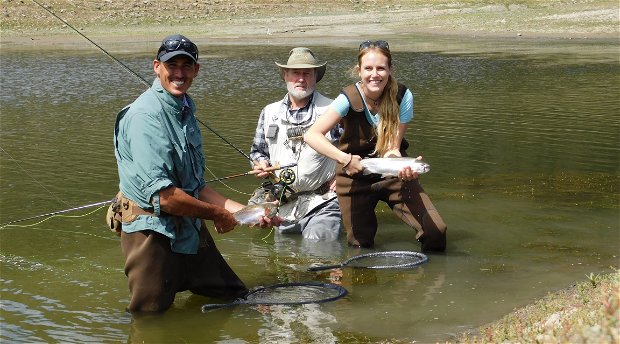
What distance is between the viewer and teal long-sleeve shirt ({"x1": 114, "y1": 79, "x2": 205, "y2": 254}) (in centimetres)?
650

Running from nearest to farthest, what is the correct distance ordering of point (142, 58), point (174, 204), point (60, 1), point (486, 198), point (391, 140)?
point (174, 204) < point (391, 140) < point (486, 198) < point (142, 58) < point (60, 1)

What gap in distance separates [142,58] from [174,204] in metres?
28.2

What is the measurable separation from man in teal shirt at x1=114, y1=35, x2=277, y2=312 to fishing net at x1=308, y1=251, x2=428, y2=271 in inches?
72.9

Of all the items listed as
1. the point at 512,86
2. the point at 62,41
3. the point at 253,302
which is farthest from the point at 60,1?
the point at 253,302

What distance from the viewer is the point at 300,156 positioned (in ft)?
31.3

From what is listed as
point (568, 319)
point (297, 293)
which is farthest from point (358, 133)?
point (568, 319)

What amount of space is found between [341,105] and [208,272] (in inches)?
83.7

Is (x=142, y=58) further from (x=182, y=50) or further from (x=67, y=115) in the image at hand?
(x=182, y=50)

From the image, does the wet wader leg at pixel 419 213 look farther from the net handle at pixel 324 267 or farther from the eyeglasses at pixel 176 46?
the eyeglasses at pixel 176 46

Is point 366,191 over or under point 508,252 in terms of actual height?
over

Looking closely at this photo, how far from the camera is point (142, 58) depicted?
3403 centimetres

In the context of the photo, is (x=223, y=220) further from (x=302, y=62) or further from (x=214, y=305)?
(x=302, y=62)

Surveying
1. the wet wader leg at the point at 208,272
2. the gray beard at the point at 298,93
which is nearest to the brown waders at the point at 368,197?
the gray beard at the point at 298,93

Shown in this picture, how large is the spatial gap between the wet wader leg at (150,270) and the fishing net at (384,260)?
6.61ft
